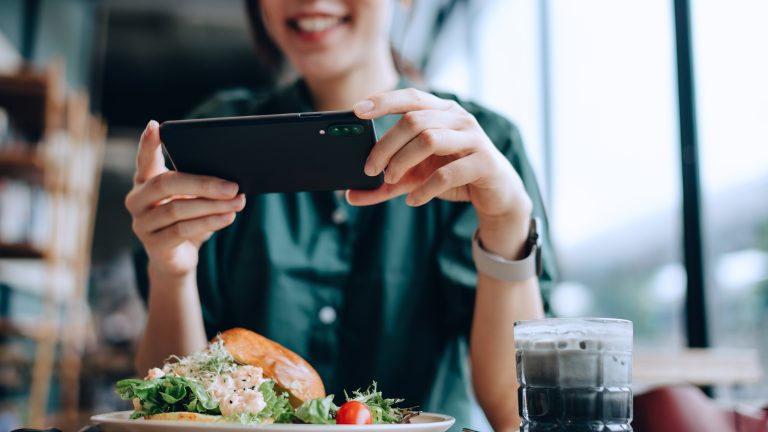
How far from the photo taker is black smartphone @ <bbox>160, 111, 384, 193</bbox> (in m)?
0.81

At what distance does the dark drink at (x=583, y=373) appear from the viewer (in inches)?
26.4

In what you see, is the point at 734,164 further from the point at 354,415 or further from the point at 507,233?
the point at 354,415

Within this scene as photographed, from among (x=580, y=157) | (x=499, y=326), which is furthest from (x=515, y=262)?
(x=580, y=157)

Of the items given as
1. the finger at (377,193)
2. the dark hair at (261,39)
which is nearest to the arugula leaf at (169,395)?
the finger at (377,193)

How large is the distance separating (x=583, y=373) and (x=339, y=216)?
2.59 feet

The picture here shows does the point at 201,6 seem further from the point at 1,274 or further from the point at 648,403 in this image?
the point at 648,403

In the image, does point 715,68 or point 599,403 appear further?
point 715,68

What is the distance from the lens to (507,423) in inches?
42.1

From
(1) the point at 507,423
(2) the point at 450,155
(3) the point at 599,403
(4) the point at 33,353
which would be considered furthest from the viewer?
(4) the point at 33,353

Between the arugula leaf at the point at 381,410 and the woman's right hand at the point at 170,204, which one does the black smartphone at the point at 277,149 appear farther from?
the arugula leaf at the point at 381,410

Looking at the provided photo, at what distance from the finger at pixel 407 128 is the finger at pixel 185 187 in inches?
7.6

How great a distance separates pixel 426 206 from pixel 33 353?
5.31 metres

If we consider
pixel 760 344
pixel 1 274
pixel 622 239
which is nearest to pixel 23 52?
pixel 1 274

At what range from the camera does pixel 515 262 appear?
1.02 m
